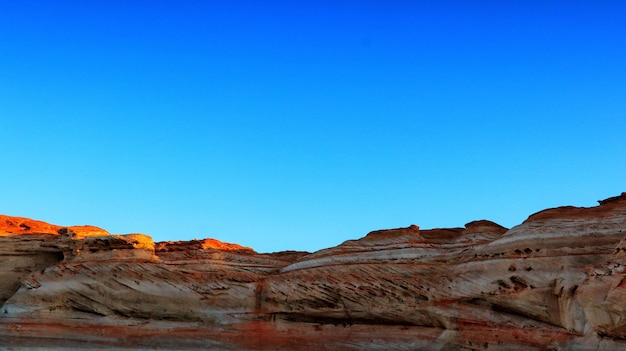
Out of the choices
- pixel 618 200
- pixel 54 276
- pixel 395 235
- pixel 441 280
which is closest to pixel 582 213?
pixel 618 200

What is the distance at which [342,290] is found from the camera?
23.4m

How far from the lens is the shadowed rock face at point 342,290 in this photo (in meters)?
19.9

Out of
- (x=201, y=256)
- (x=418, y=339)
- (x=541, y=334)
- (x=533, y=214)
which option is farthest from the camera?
(x=201, y=256)

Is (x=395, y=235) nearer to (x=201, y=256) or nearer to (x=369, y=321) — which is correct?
(x=369, y=321)

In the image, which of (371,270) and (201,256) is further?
(201,256)

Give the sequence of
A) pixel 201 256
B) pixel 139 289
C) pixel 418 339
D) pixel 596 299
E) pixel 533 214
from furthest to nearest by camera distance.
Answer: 1. pixel 201 256
2. pixel 139 289
3. pixel 533 214
4. pixel 418 339
5. pixel 596 299

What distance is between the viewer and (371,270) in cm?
2378

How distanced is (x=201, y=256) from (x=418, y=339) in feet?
34.4

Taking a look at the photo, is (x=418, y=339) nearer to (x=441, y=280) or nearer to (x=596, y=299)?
(x=441, y=280)

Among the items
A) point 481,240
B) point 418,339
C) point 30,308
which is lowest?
point 418,339

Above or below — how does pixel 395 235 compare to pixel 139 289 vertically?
above

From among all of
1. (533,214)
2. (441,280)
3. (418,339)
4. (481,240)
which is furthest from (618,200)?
(418,339)

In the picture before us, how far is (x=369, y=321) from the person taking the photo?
2295cm

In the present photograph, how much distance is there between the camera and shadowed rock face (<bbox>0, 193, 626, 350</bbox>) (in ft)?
65.4
